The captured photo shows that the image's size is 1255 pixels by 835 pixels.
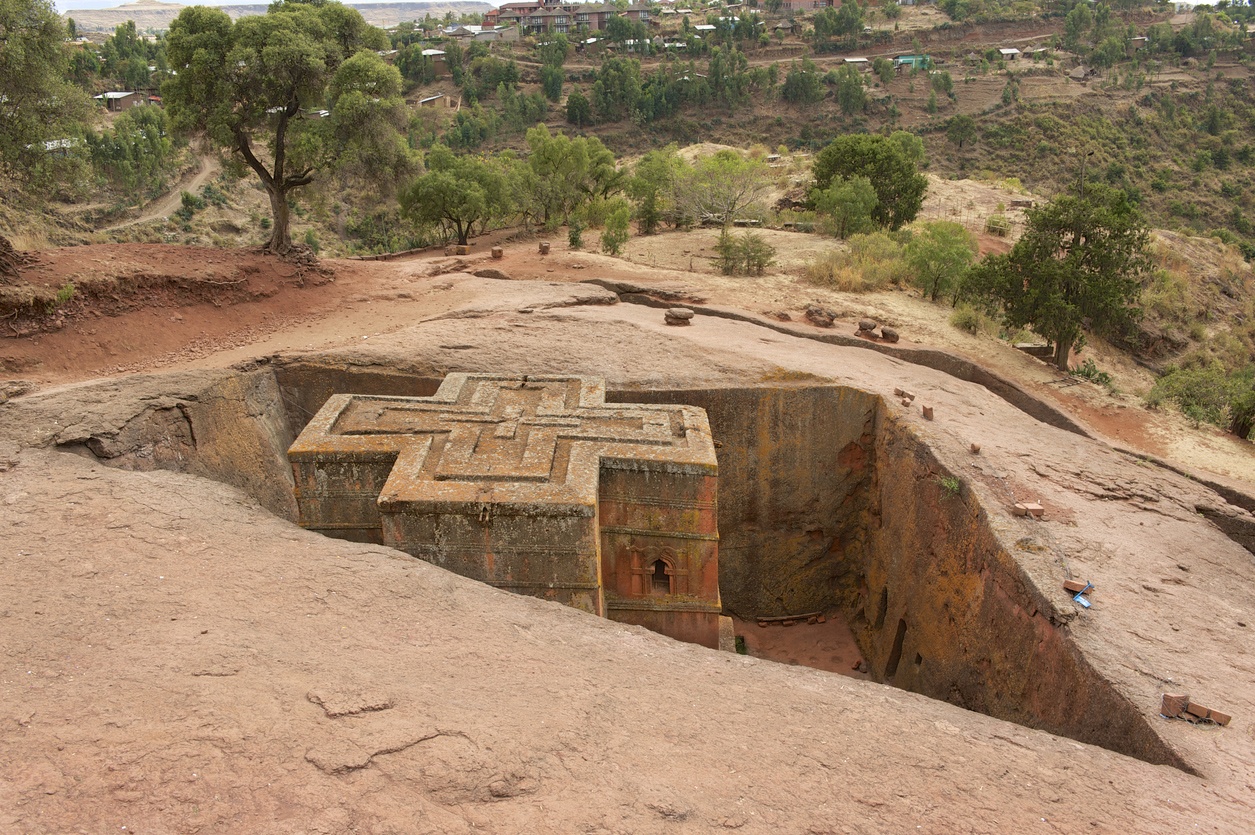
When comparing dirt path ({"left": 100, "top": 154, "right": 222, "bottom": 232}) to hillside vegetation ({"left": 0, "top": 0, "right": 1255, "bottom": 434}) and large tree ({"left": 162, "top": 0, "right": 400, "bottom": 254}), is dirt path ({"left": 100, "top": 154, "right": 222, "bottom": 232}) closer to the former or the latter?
hillside vegetation ({"left": 0, "top": 0, "right": 1255, "bottom": 434})

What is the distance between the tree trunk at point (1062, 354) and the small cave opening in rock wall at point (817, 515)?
226 inches

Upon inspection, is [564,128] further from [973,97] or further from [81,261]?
[81,261]

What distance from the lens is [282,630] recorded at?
5.71m

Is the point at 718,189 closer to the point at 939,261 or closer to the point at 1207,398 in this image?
the point at 939,261

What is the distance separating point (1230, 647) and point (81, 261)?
15575 millimetres

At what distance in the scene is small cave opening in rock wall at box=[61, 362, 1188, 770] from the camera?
333 inches

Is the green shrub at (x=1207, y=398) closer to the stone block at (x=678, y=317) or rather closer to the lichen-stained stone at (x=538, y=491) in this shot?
the stone block at (x=678, y=317)

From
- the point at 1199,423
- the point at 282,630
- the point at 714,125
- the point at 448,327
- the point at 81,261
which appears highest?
the point at 714,125

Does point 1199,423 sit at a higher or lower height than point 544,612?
lower

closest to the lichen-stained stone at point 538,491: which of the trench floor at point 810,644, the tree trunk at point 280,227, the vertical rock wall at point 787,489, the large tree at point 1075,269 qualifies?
the vertical rock wall at point 787,489

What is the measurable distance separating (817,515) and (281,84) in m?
11.9

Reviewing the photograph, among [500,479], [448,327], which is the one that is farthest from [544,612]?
[448,327]

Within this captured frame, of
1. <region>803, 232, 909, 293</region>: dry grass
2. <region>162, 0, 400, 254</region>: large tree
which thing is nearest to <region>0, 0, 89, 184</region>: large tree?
<region>162, 0, 400, 254</region>: large tree

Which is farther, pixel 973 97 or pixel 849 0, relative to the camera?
pixel 849 0
